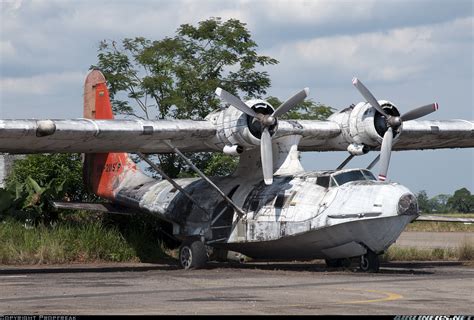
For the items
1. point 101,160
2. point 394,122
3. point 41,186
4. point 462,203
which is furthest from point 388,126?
point 462,203

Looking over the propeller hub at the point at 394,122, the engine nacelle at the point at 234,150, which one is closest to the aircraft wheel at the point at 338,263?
the propeller hub at the point at 394,122

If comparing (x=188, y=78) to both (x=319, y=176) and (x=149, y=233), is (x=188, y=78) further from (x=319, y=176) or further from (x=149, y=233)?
(x=319, y=176)

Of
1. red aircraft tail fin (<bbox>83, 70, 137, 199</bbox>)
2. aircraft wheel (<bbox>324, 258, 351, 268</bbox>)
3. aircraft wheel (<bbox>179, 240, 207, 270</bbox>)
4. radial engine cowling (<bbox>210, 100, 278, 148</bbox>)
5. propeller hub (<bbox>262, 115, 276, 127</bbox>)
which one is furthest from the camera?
red aircraft tail fin (<bbox>83, 70, 137, 199</bbox>)

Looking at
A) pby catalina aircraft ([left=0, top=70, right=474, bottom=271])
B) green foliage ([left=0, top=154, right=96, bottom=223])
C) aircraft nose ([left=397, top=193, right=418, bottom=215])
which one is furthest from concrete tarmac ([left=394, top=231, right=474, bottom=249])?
green foliage ([left=0, top=154, right=96, bottom=223])

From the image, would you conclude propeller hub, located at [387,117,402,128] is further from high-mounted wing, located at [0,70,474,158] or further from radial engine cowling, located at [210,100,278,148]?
radial engine cowling, located at [210,100,278,148]

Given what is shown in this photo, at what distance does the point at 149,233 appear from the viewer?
2833 cm

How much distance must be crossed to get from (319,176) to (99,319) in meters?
10.9

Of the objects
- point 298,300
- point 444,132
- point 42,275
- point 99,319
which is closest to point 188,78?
point 444,132

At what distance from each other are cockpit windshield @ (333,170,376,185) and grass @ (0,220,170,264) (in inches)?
325

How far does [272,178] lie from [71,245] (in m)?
7.02

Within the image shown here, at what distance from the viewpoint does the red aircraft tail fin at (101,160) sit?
1065 inches

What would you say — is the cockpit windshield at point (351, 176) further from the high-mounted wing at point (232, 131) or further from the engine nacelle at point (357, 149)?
the engine nacelle at point (357, 149)

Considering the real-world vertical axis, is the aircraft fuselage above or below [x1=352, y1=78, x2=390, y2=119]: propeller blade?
below

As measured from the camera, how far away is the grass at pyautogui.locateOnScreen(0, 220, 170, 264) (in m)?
25.1
